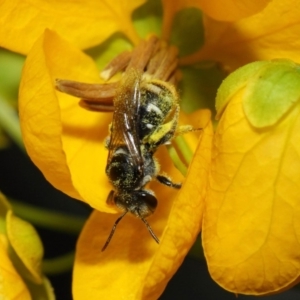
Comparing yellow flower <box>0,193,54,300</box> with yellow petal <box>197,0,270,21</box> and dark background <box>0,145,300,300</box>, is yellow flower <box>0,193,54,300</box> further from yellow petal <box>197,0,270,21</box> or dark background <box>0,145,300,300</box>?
dark background <box>0,145,300,300</box>

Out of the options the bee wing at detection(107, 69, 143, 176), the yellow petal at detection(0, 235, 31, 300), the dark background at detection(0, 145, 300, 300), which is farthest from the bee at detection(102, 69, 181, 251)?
the dark background at detection(0, 145, 300, 300)

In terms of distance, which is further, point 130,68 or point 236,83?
point 130,68

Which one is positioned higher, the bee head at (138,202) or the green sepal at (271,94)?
the green sepal at (271,94)

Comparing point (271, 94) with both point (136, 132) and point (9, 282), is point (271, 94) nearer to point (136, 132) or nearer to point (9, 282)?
point (136, 132)

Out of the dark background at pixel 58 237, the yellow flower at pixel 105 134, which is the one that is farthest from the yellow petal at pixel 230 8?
the dark background at pixel 58 237

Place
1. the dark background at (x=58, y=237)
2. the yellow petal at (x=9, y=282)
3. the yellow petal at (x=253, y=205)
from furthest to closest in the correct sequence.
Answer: the dark background at (x=58, y=237) < the yellow petal at (x=9, y=282) < the yellow petal at (x=253, y=205)

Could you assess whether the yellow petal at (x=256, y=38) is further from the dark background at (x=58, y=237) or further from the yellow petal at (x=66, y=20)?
the dark background at (x=58, y=237)

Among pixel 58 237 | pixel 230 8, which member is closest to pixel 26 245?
pixel 230 8
